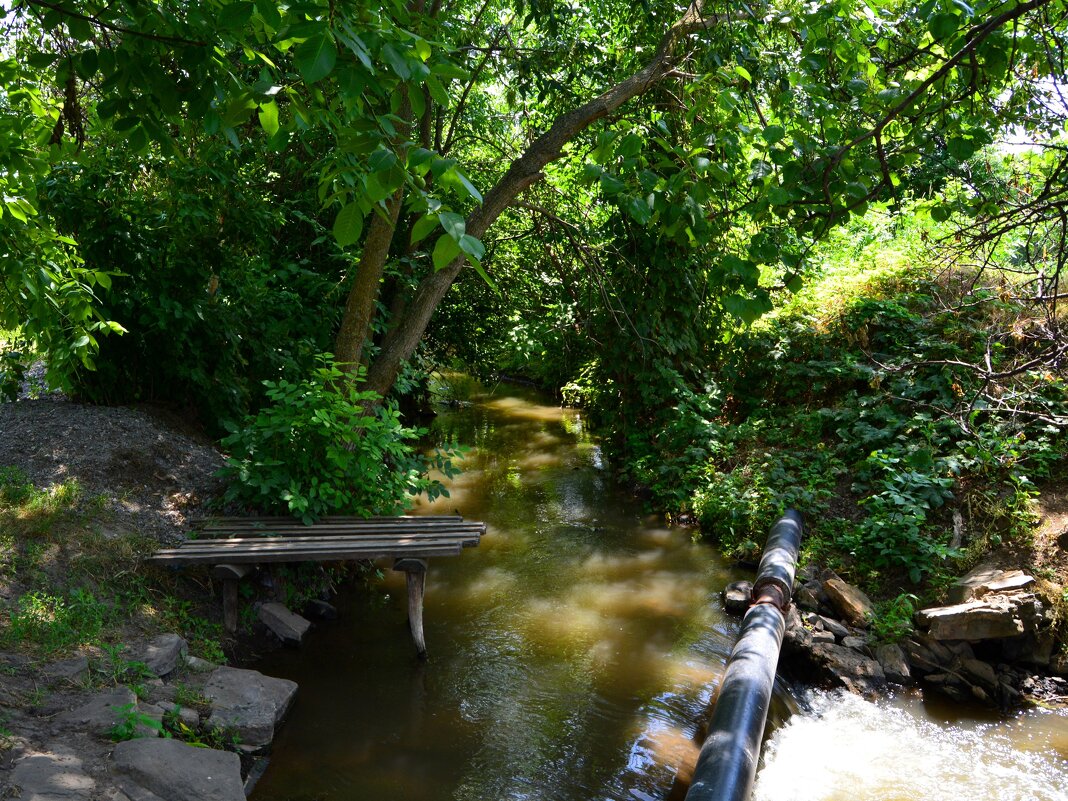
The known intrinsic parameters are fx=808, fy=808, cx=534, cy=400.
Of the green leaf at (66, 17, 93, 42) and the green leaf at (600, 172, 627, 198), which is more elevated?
the green leaf at (66, 17, 93, 42)

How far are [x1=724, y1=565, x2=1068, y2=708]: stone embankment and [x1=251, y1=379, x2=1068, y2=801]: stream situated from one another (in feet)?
0.82

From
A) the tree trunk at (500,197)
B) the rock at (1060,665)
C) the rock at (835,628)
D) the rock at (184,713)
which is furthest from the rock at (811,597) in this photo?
the rock at (184,713)

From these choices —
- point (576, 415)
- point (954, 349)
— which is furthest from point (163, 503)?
point (576, 415)

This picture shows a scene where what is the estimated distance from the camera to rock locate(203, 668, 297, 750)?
4504 millimetres

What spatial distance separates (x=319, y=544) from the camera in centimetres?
560

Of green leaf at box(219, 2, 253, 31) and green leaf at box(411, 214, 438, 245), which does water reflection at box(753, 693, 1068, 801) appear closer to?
green leaf at box(411, 214, 438, 245)

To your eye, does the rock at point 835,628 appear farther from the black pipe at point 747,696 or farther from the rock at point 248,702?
the rock at point 248,702

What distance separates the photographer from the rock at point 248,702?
450cm

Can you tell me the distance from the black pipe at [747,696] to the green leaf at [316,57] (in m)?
3.46

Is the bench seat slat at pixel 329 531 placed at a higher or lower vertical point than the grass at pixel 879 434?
lower

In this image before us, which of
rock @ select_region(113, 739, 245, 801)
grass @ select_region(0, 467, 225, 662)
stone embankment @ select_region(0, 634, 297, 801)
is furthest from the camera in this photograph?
grass @ select_region(0, 467, 225, 662)

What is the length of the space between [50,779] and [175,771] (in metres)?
0.52

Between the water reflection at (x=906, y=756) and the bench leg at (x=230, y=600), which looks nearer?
the water reflection at (x=906, y=756)

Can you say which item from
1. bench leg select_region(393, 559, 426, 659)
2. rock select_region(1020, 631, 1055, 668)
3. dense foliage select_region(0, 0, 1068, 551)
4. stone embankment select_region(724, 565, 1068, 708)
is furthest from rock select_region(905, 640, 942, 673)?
bench leg select_region(393, 559, 426, 659)
